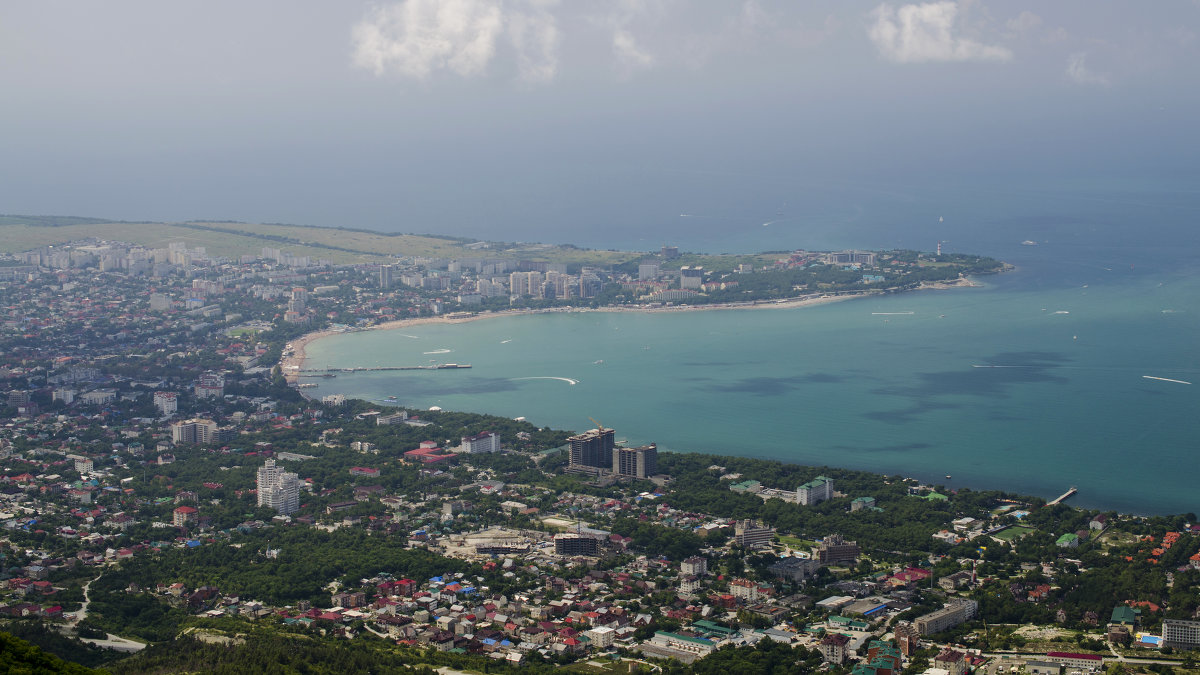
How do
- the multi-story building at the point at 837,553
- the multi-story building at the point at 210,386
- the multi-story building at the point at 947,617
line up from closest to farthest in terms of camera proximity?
the multi-story building at the point at 947,617 → the multi-story building at the point at 837,553 → the multi-story building at the point at 210,386

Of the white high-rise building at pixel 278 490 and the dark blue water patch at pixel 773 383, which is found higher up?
the dark blue water patch at pixel 773 383

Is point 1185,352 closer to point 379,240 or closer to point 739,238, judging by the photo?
point 739,238

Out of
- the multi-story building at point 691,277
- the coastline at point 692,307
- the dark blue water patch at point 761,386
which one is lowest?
the dark blue water patch at point 761,386

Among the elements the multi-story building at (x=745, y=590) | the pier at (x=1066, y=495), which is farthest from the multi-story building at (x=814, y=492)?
the multi-story building at (x=745, y=590)

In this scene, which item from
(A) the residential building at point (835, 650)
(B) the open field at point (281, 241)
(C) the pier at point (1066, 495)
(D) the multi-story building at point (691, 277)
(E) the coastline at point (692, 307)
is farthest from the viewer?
(B) the open field at point (281, 241)

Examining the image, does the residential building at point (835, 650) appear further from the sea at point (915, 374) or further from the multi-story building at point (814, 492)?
the sea at point (915, 374)

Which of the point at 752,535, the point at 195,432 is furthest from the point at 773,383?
the point at 195,432

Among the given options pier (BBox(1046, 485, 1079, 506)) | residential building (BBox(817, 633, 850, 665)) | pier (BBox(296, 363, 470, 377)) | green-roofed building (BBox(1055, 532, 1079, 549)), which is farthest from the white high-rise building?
pier (BBox(1046, 485, 1079, 506))
